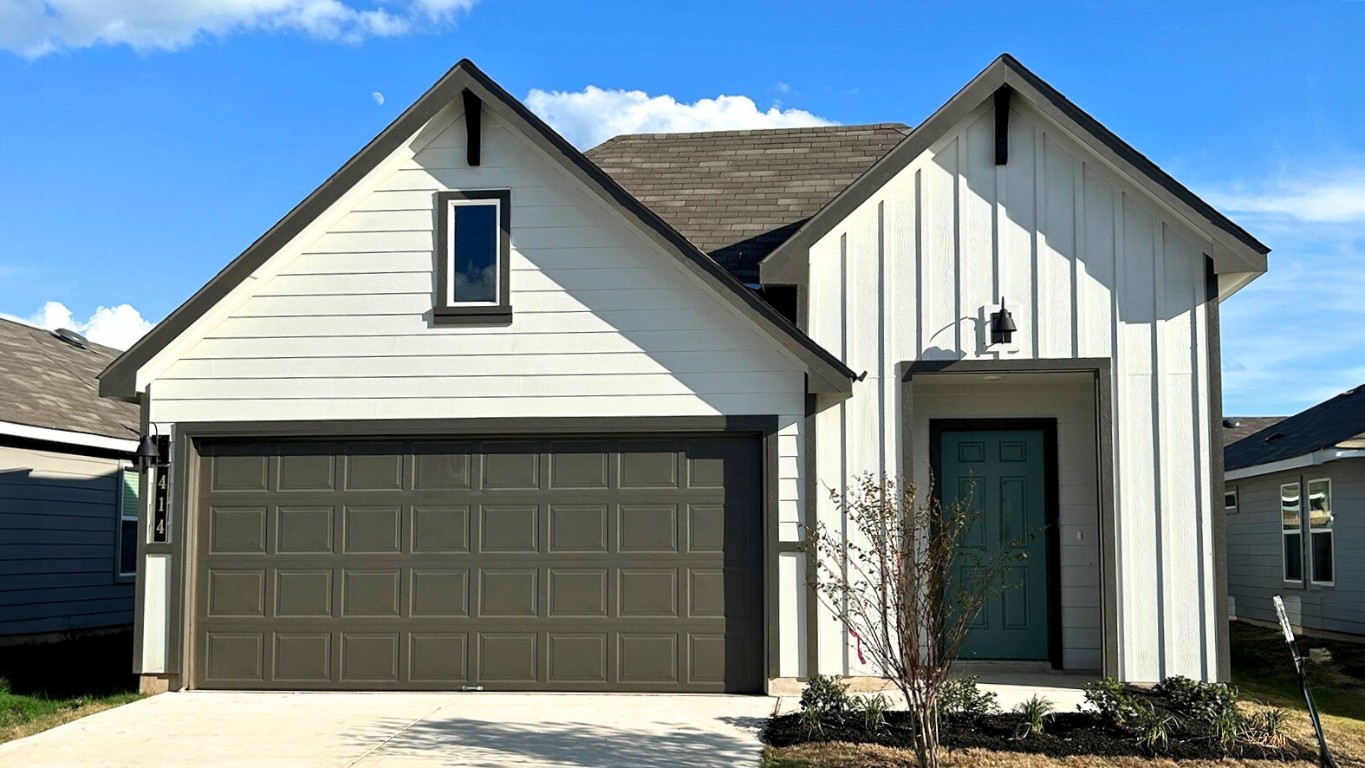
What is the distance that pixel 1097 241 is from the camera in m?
11.1

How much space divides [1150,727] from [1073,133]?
5.09 metres

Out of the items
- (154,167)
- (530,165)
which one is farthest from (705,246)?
(154,167)

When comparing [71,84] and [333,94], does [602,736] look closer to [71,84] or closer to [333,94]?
[333,94]

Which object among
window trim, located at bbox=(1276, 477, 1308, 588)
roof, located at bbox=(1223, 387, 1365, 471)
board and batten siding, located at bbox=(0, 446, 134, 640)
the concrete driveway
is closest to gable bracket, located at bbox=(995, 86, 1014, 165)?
the concrete driveway

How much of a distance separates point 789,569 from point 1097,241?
3922mm

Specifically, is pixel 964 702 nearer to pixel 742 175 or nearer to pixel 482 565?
pixel 482 565

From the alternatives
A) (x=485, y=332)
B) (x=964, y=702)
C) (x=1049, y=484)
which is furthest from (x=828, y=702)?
(x=485, y=332)

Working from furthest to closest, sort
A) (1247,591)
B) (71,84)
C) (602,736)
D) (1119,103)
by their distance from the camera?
(1247,591)
(71,84)
(1119,103)
(602,736)

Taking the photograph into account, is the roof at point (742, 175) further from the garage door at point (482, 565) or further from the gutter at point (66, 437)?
the gutter at point (66, 437)

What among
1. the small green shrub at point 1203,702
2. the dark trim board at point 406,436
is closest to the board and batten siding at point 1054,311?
the dark trim board at point 406,436

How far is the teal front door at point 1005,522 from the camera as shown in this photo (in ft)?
39.5

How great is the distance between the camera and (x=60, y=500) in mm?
15656

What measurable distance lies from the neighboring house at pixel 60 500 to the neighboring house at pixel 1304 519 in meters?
14.0

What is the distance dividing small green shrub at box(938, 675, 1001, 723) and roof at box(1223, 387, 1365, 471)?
8.86 metres
